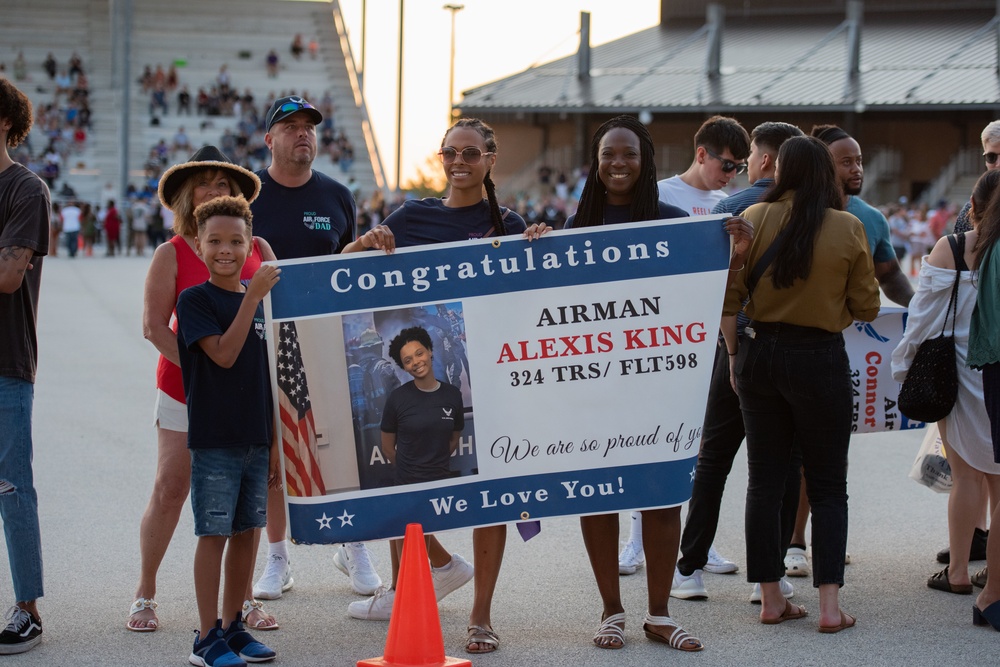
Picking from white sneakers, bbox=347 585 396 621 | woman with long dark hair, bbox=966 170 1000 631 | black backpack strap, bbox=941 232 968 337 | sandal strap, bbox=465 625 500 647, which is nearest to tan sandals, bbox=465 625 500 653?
sandal strap, bbox=465 625 500 647

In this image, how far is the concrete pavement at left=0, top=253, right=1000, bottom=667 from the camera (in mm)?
4801

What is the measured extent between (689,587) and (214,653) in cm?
212

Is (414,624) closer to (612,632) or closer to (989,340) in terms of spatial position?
(612,632)

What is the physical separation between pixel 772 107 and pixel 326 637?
36.9 metres

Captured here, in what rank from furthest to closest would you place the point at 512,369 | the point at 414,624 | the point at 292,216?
the point at 292,216 → the point at 512,369 → the point at 414,624

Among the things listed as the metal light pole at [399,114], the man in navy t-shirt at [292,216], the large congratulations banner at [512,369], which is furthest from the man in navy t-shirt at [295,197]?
the metal light pole at [399,114]

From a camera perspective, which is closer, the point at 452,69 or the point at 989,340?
the point at 989,340

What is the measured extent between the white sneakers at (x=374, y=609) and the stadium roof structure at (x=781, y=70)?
36431 mm

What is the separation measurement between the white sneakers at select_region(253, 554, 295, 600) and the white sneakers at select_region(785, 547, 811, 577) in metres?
2.28

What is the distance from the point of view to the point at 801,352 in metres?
5.00

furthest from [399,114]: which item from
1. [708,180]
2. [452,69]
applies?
[708,180]

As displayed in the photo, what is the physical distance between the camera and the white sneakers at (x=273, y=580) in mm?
5562

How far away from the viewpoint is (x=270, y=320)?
15.3 ft

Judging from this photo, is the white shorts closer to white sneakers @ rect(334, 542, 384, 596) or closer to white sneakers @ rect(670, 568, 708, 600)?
white sneakers @ rect(334, 542, 384, 596)
